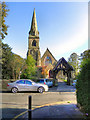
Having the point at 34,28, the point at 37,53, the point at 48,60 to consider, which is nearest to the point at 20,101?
the point at 37,53

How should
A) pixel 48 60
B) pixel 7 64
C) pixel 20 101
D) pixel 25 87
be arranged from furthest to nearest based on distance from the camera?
pixel 48 60 < pixel 7 64 < pixel 25 87 < pixel 20 101

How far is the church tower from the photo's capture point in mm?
41722

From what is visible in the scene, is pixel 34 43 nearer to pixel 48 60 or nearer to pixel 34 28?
pixel 34 28

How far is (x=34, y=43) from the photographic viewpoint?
44250mm

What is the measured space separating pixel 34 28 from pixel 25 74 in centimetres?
2704

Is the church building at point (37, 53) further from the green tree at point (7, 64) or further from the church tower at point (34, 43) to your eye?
the green tree at point (7, 64)

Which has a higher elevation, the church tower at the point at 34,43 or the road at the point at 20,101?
the church tower at the point at 34,43

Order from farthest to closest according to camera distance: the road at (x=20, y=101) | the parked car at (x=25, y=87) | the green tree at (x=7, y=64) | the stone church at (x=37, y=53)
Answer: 1. the stone church at (x=37, y=53)
2. the green tree at (x=7, y=64)
3. the parked car at (x=25, y=87)
4. the road at (x=20, y=101)

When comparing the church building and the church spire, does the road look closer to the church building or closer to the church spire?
the church building

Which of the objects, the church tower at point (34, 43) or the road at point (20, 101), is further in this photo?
the church tower at point (34, 43)

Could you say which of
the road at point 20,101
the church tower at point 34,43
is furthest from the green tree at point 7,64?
the church tower at point 34,43

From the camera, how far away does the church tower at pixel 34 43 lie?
137 ft

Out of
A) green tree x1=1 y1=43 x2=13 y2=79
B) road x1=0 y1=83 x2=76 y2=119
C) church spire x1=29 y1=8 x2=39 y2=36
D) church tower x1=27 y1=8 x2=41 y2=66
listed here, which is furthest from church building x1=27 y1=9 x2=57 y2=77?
road x1=0 y1=83 x2=76 y2=119

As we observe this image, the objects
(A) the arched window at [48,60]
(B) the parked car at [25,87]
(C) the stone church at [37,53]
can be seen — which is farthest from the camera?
(A) the arched window at [48,60]
